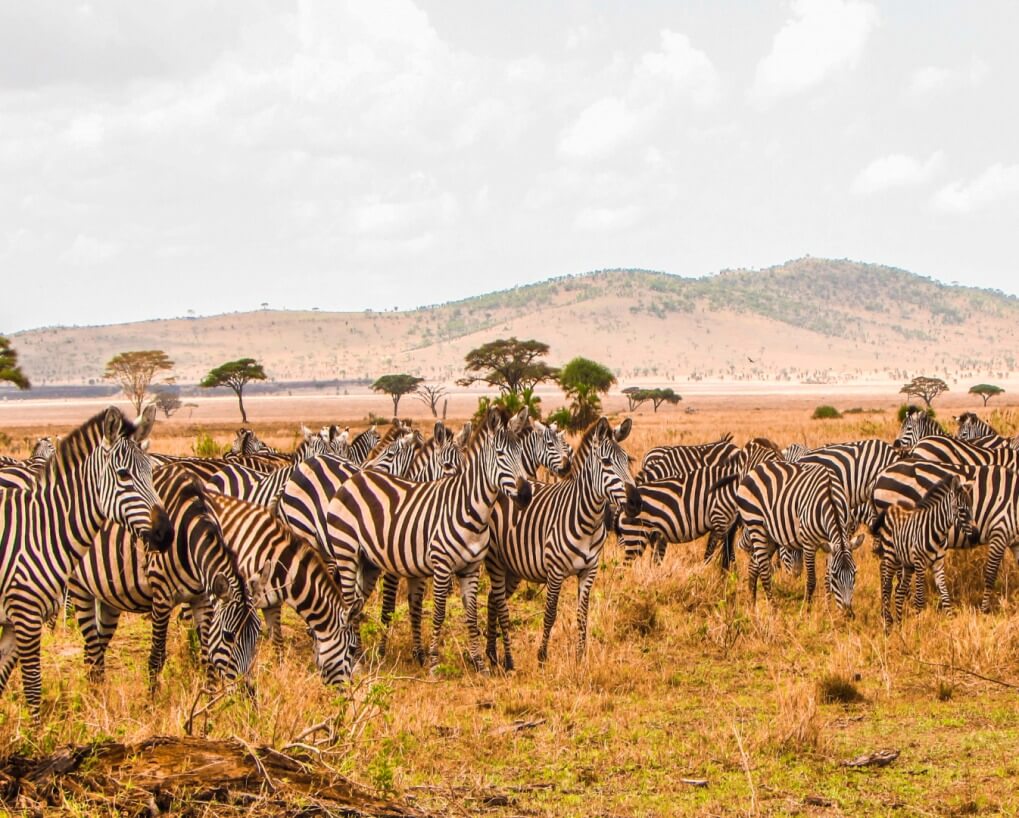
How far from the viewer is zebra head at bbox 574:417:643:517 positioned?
9.41m

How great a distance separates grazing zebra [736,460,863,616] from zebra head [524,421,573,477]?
2017 millimetres

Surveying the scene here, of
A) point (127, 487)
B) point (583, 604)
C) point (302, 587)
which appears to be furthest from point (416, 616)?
point (127, 487)

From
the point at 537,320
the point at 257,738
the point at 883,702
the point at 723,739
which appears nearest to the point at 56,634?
the point at 257,738

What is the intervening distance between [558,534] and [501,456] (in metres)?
0.83

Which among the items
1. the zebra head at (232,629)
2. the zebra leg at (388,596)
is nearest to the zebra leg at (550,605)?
the zebra leg at (388,596)

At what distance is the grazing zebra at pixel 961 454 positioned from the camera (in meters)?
12.9

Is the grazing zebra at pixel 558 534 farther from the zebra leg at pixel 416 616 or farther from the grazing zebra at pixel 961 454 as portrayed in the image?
the grazing zebra at pixel 961 454

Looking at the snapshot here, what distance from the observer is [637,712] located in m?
7.94

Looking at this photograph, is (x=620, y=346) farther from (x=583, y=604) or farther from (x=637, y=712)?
(x=637, y=712)

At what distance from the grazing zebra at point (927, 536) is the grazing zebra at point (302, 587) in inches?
211

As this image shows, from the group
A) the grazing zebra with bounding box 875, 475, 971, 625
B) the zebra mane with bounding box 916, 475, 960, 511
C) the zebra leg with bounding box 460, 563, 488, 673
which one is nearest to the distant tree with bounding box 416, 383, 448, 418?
the grazing zebra with bounding box 875, 475, 971, 625

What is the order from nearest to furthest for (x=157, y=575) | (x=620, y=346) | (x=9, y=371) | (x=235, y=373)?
(x=157, y=575)
(x=9, y=371)
(x=235, y=373)
(x=620, y=346)

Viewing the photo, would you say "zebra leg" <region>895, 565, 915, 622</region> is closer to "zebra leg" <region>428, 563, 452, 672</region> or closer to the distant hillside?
"zebra leg" <region>428, 563, 452, 672</region>

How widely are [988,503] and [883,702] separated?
3.57 m
